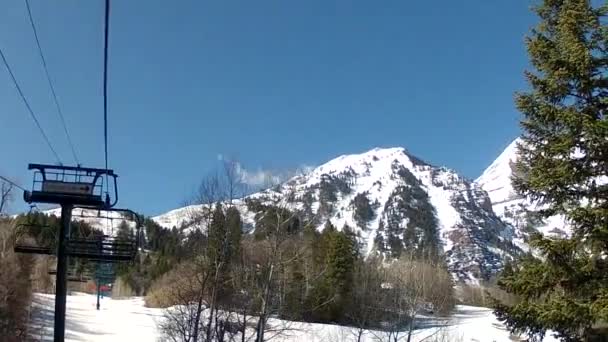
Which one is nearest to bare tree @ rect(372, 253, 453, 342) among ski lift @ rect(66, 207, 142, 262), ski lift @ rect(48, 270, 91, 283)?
ski lift @ rect(48, 270, 91, 283)

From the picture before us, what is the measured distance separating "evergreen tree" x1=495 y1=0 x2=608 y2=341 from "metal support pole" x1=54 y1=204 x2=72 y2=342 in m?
16.8

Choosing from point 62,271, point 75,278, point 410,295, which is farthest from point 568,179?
point 410,295

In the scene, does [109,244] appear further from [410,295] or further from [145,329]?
[410,295]

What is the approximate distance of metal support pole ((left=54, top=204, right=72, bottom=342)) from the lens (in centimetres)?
2366

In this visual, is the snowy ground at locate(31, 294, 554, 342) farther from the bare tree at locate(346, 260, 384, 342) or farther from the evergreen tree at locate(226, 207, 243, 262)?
the evergreen tree at locate(226, 207, 243, 262)

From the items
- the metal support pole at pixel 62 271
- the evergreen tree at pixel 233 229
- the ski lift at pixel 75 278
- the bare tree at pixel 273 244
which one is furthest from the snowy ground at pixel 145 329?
the metal support pole at pixel 62 271

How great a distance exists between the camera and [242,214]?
3562 centimetres

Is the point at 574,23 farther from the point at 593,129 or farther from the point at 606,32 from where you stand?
the point at 593,129

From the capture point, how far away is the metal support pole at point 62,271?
77.6 ft

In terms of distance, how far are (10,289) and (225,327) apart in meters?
14.8

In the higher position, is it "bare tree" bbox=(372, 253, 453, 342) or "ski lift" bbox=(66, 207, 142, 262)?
"ski lift" bbox=(66, 207, 142, 262)

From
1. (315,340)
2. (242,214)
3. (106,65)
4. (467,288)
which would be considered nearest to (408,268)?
(315,340)

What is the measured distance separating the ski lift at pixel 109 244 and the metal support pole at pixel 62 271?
14.2 inches

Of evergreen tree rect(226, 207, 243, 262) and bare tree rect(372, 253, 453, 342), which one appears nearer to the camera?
evergreen tree rect(226, 207, 243, 262)
